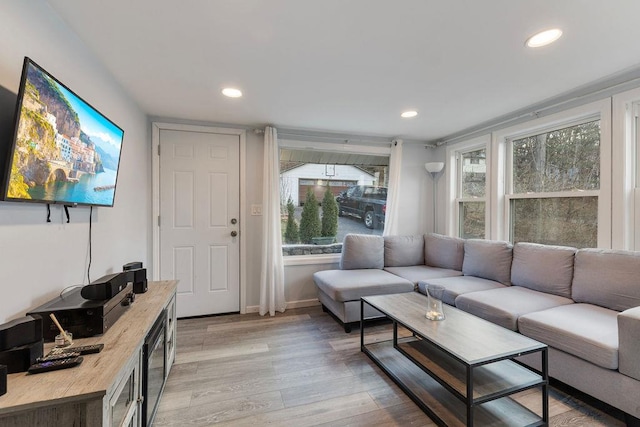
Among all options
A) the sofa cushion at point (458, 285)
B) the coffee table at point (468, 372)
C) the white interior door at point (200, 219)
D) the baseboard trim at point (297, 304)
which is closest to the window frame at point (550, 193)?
the sofa cushion at point (458, 285)

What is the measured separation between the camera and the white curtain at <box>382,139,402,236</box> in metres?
3.80

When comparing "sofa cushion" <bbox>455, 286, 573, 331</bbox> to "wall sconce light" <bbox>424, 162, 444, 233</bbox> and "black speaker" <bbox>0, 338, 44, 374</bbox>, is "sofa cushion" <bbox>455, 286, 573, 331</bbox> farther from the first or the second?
"black speaker" <bbox>0, 338, 44, 374</bbox>

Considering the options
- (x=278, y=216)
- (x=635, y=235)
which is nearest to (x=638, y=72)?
(x=635, y=235)

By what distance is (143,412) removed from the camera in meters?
1.37

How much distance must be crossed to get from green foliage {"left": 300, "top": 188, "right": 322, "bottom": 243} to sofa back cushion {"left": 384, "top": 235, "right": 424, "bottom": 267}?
0.94 m

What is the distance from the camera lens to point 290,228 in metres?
3.61

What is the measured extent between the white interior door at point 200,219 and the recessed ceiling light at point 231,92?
0.86 m

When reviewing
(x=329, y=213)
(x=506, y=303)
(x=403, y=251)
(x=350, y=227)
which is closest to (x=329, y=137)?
(x=329, y=213)

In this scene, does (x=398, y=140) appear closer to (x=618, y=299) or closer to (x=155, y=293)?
(x=618, y=299)

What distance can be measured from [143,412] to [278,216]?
7.20ft

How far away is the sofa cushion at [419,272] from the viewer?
3.08 m

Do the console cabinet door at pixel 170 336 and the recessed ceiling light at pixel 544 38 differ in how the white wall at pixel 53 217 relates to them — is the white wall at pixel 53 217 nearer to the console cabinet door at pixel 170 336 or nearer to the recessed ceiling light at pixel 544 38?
the console cabinet door at pixel 170 336

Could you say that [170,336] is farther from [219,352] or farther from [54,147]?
[54,147]

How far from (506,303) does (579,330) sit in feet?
1.65
